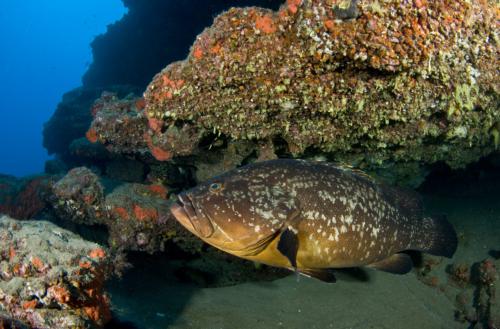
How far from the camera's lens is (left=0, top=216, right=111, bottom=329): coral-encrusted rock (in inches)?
104

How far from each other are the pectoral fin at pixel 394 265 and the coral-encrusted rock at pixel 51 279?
3.24m

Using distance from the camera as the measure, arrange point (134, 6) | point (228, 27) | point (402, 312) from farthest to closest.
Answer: point (134, 6) → point (402, 312) → point (228, 27)

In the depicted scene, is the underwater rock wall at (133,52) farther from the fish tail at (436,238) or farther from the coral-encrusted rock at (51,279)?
the coral-encrusted rock at (51,279)

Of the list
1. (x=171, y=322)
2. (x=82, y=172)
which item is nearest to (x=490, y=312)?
(x=171, y=322)

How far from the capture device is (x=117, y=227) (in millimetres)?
5352

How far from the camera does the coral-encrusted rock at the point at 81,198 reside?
566cm

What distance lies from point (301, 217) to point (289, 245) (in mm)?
397

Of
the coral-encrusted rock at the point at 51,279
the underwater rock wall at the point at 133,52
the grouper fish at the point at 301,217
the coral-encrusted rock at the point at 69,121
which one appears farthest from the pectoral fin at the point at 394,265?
the coral-encrusted rock at the point at 69,121

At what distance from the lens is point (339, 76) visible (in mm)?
3541

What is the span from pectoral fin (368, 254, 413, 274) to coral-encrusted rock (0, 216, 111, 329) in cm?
324

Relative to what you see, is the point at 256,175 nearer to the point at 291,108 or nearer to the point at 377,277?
the point at 291,108

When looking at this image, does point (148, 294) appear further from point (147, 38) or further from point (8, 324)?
point (147, 38)

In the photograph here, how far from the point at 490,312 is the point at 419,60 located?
466cm

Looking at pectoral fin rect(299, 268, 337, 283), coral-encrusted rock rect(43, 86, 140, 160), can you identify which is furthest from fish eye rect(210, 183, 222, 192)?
coral-encrusted rock rect(43, 86, 140, 160)
